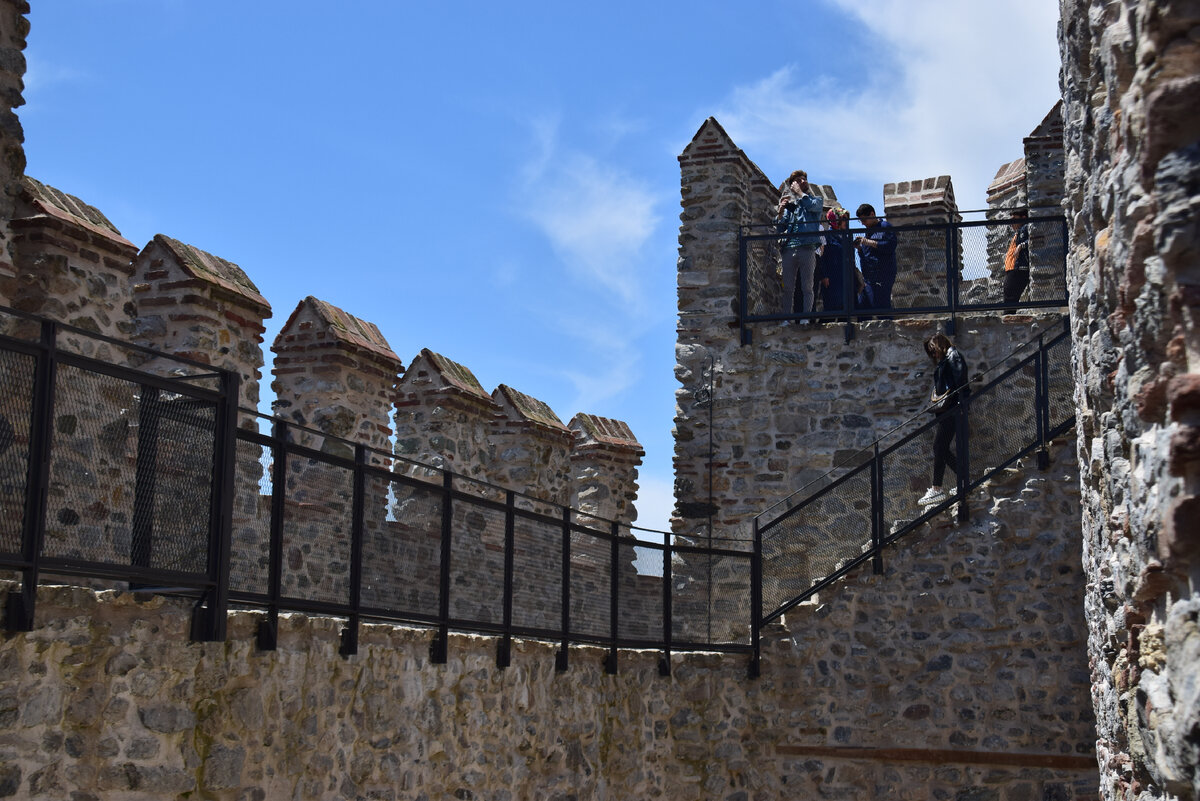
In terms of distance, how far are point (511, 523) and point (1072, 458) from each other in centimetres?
524

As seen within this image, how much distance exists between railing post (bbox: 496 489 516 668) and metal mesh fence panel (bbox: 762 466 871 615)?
355 centimetres

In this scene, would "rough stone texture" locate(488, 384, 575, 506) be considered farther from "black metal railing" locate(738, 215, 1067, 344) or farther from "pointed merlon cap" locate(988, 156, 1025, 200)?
"pointed merlon cap" locate(988, 156, 1025, 200)

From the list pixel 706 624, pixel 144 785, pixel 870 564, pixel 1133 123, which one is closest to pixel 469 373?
pixel 706 624

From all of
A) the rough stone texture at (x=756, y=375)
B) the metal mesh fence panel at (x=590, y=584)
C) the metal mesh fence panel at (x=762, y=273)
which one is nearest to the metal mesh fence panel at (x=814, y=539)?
the rough stone texture at (x=756, y=375)

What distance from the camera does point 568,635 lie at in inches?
407

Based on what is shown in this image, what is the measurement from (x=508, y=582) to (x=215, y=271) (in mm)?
3124

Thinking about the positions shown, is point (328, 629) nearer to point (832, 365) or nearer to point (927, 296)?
point (832, 365)

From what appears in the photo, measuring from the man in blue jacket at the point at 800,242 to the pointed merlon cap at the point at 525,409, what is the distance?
113 inches

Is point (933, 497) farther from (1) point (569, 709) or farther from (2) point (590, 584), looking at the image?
(1) point (569, 709)

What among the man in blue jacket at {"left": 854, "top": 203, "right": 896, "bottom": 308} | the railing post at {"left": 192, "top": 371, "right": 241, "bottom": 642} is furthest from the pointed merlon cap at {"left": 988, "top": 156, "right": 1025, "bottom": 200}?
the railing post at {"left": 192, "top": 371, "right": 241, "bottom": 642}

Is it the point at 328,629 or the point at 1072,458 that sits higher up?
the point at 1072,458

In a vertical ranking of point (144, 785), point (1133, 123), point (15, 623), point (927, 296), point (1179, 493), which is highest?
point (927, 296)

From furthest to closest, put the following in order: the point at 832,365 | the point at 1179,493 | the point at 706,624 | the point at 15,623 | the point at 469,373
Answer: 1. the point at 832,365
2. the point at 469,373
3. the point at 706,624
4. the point at 15,623
5. the point at 1179,493

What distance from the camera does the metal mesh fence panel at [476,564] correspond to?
9070 millimetres
